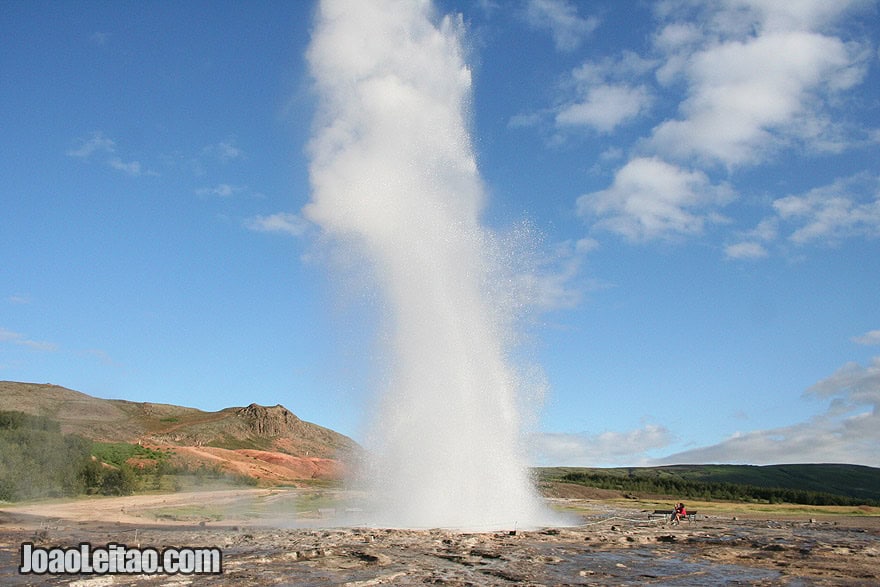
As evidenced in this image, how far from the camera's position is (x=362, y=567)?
14469mm

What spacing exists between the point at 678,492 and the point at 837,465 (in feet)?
373

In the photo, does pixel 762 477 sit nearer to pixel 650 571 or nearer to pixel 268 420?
pixel 268 420

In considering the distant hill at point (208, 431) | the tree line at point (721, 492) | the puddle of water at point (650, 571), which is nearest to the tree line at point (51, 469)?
the distant hill at point (208, 431)

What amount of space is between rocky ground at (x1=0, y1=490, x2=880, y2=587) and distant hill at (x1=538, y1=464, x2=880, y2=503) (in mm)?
72070

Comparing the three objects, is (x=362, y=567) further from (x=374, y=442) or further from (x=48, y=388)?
(x=48, y=388)

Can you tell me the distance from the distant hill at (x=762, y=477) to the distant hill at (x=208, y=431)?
3856 cm

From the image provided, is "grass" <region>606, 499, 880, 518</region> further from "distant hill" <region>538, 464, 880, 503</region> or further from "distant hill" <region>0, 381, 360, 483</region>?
"distant hill" <region>538, 464, 880, 503</region>

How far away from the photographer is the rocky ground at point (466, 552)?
43.0 ft

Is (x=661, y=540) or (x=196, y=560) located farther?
(x=661, y=540)

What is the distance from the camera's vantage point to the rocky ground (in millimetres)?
13094

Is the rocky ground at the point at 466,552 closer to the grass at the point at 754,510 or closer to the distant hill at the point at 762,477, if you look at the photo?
the grass at the point at 754,510

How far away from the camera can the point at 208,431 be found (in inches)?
3516

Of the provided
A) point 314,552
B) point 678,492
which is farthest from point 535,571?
point 678,492

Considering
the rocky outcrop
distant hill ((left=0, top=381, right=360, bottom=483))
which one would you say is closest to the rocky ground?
distant hill ((left=0, top=381, right=360, bottom=483))
